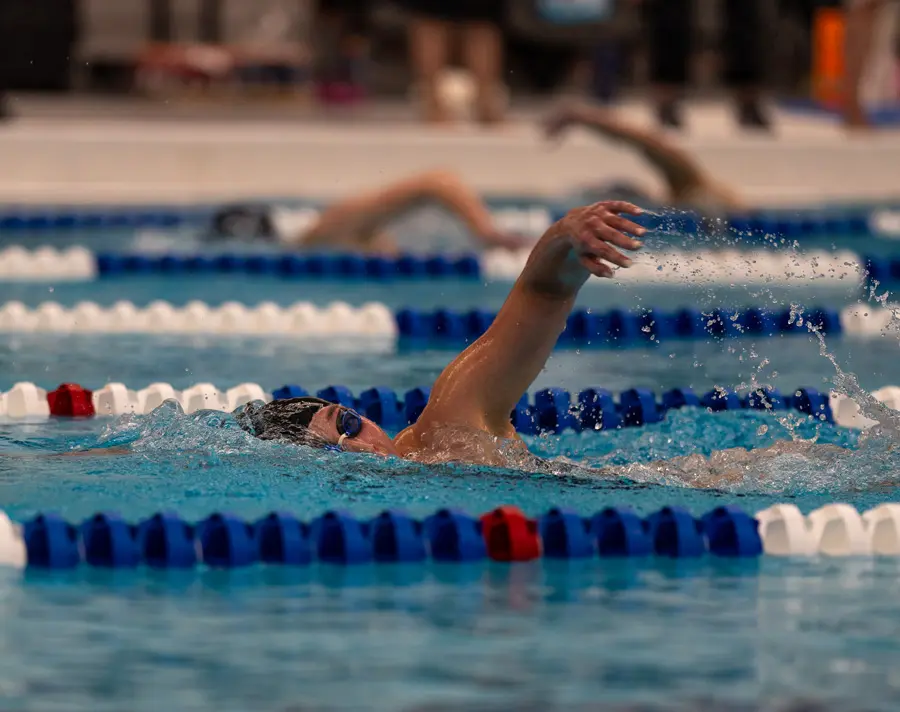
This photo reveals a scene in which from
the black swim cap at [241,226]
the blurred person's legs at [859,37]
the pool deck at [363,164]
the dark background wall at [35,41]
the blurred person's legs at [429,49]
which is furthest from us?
the dark background wall at [35,41]

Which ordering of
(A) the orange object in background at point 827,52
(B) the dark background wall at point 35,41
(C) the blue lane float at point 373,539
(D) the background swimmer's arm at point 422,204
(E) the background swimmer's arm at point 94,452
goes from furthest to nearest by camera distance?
(A) the orange object in background at point 827,52 → (B) the dark background wall at point 35,41 → (D) the background swimmer's arm at point 422,204 → (E) the background swimmer's arm at point 94,452 → (C) the blue lane float at point 373,539

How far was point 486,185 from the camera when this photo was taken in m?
10.2

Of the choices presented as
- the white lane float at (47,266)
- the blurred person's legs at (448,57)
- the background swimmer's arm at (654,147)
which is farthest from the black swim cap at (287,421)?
the blurred person's legs at (448,57)

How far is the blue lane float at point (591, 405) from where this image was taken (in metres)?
4.25

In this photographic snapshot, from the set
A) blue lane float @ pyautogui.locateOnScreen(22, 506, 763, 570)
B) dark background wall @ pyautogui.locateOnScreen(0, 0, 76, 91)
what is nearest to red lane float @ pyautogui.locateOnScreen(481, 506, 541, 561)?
blue lane float @ pyautogui.locateOnScreen(22, 506, 763, 570)

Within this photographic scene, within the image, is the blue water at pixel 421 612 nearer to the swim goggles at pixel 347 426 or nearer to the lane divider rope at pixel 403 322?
the swim goggles at pixel 347 426

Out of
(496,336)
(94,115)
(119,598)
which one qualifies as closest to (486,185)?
(94,115)

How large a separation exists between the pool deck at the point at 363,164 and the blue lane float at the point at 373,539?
6.98m

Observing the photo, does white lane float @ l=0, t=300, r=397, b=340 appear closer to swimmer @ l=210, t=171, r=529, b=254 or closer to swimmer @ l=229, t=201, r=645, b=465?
swimmer @ l=210, t=171, r=529, b=254

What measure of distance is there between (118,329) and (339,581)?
3126mm

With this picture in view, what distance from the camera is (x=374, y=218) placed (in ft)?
23.3

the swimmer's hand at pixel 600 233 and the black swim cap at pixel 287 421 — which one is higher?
the swimmer's hand at pixel 600 233

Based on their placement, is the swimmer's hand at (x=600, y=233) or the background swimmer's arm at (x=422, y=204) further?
the background swimmer's arm at (x=422, y=204)

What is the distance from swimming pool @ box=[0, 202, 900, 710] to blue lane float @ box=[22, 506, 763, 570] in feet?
0.09
